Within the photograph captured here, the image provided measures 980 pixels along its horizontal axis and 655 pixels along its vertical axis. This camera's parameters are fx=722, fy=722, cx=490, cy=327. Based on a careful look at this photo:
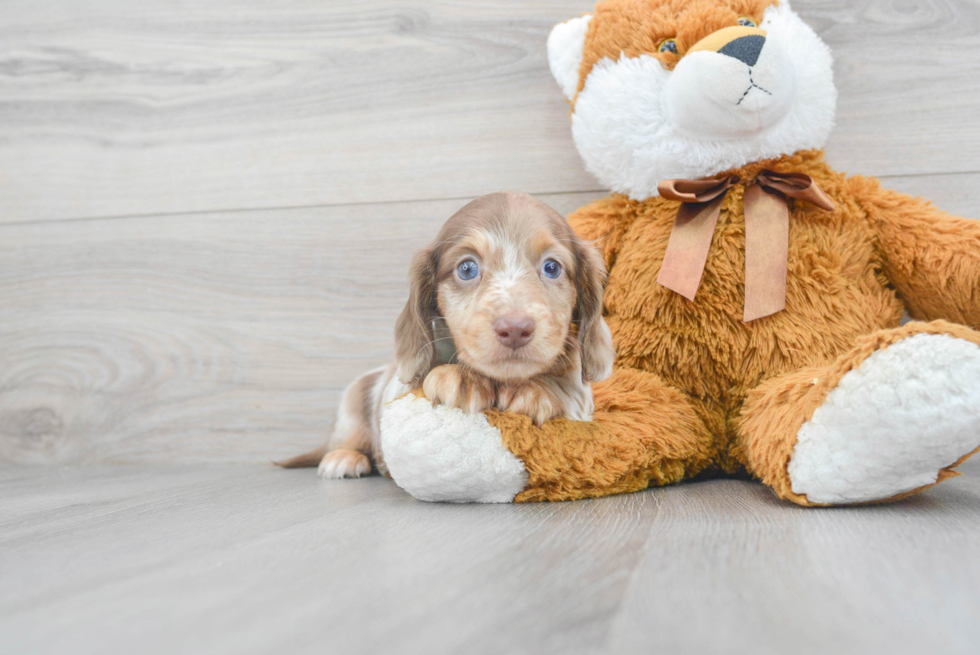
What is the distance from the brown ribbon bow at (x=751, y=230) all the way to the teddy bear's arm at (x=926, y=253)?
132mm

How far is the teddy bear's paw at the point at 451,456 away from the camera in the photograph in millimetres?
1112

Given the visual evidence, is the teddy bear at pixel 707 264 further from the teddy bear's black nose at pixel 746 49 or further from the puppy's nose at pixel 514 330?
the puppy's nose at pixel 514 330

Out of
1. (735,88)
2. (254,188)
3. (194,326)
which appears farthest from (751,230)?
→ (194,326)

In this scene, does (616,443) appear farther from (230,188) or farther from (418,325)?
(230,188)

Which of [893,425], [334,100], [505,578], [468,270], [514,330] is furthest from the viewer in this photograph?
[334,100]

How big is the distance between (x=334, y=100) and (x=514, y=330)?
1121 mm

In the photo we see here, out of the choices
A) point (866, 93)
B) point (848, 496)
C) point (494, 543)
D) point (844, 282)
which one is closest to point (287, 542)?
point (494, 543)

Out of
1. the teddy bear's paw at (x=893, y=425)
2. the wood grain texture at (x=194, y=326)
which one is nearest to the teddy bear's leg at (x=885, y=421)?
the teddy bear's paw at (x=893, y=425)

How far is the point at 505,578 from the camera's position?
74 cm

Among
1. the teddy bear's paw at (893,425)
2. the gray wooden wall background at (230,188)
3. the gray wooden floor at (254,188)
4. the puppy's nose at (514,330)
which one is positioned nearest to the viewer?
the teddy bear's paw at (893,425)

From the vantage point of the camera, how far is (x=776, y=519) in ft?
3.22

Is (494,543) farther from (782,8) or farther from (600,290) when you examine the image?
(782,8)

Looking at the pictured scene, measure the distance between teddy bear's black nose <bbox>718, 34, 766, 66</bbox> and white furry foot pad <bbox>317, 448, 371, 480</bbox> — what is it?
1.09 m

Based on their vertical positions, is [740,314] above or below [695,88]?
below
